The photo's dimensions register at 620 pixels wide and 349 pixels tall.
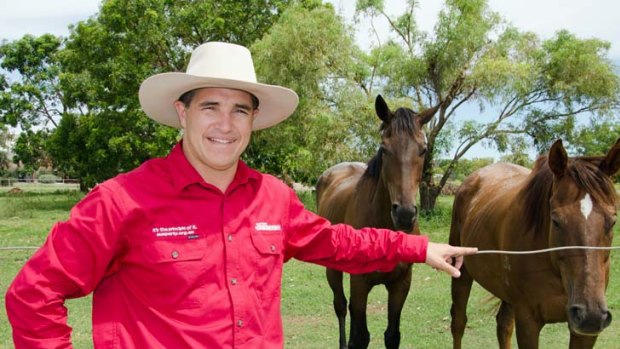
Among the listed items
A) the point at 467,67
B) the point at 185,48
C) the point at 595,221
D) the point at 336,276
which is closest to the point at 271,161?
the point at 185,48

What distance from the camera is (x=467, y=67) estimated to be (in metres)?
17.4

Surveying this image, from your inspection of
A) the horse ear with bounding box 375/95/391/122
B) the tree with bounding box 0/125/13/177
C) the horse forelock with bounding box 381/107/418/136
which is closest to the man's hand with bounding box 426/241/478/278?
the horse forelock with bounding box 381/107/418/136

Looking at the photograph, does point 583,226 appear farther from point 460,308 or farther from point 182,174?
point 460,308

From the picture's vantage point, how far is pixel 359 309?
4.94 meters

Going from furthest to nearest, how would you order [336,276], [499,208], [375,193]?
[336,276] → [375,193] → [499,208]

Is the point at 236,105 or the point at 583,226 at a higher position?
the point at 236,105

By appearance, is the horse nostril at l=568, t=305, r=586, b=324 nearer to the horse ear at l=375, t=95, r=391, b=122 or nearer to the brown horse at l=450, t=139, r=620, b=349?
the brown horse at l=450, t=139, r=620, b=349

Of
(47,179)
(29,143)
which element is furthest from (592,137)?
(47,179)

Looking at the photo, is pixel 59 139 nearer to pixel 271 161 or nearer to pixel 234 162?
pixel 271 161

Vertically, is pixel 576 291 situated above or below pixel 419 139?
below

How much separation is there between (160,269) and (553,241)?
2.26 m

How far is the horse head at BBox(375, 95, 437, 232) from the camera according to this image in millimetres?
4172

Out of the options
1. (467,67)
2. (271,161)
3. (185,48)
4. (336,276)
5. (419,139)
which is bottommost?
(336,276)

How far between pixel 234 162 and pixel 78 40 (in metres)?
27.4
